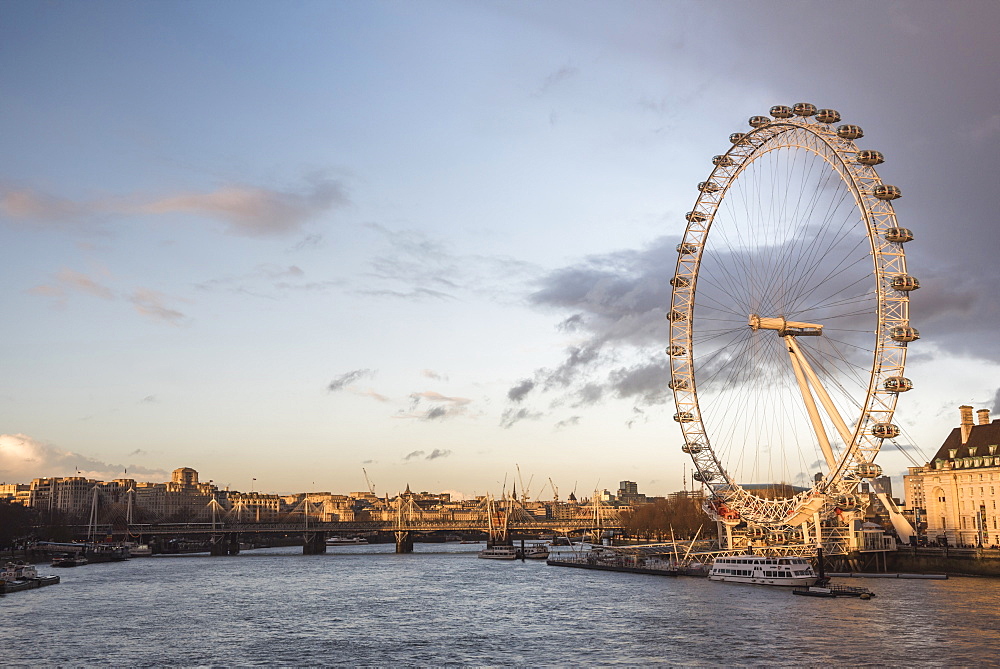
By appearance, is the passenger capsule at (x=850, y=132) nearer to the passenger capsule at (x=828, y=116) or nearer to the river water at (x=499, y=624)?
the passenger capsule at (x=828, y=116)

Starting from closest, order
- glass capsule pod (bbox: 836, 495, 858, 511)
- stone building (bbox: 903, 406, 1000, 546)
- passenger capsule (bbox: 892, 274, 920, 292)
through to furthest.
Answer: passenger capsule (bbox: 892, 274, 920, 292) → glass capsule pod (bbox: 836, 495, 858, 511) → stone building (bbox: 903, 406, 1000, 546)

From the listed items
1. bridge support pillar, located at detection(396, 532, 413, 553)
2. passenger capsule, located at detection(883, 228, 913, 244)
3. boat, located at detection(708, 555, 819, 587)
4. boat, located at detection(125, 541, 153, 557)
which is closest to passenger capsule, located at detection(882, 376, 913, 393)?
passenger capsule, located at detection(883, 228, 913, 244)

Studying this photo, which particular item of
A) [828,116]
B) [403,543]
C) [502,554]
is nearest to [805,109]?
[828,116]

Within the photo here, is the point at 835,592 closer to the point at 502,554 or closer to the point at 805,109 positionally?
the point at 805,109

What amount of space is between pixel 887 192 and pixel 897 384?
15.2 m

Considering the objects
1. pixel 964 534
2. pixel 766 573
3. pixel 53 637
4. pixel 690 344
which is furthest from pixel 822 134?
pixel 53 637

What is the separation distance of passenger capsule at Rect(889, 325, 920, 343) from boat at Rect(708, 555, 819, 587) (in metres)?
23.6

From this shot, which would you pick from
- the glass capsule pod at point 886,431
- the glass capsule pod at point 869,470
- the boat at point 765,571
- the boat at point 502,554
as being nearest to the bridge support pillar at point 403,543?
the boat at point 502,554

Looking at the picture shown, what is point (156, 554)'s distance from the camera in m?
190

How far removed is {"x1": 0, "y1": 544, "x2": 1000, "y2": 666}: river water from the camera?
50.8 m

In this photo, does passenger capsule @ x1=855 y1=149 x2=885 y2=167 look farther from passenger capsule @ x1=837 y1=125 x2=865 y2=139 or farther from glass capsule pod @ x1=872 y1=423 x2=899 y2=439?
glass capsule pod @ x1=872 y1=423 x2=899 y2=439

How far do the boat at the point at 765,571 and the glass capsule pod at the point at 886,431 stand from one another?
16.4 metres

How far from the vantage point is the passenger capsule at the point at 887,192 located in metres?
73.3

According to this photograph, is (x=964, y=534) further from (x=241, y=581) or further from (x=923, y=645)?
(x=241, y=581)
